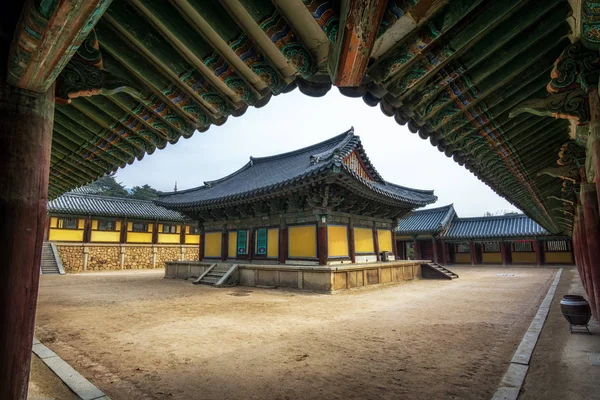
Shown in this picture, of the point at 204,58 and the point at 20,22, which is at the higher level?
the point at 204,58

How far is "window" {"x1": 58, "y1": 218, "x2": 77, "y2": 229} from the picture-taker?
23.7 meters

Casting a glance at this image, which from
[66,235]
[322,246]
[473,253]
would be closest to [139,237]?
[66,235]

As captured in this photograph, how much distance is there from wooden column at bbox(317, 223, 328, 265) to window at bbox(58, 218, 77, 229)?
70.9 feet

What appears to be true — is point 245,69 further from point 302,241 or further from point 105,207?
point 105,207

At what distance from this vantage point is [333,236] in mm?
13367

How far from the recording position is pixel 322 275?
37.6 ft

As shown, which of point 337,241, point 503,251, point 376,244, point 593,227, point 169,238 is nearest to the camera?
point 593,227

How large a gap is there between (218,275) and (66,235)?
16554 millimetres

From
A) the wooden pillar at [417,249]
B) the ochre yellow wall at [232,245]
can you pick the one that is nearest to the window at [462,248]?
the wooden pillar at [417,249]

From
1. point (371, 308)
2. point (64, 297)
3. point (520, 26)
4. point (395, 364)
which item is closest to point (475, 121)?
point (520, 26)

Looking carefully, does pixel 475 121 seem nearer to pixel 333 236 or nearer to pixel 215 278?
pixel 333 236

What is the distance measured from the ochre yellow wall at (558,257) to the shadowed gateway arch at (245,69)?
1102 inches

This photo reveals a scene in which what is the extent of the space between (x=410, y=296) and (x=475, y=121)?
847 cm

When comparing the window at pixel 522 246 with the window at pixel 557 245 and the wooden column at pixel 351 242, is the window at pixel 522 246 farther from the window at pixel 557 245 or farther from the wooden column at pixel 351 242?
the wooden column at pixel 351 242
